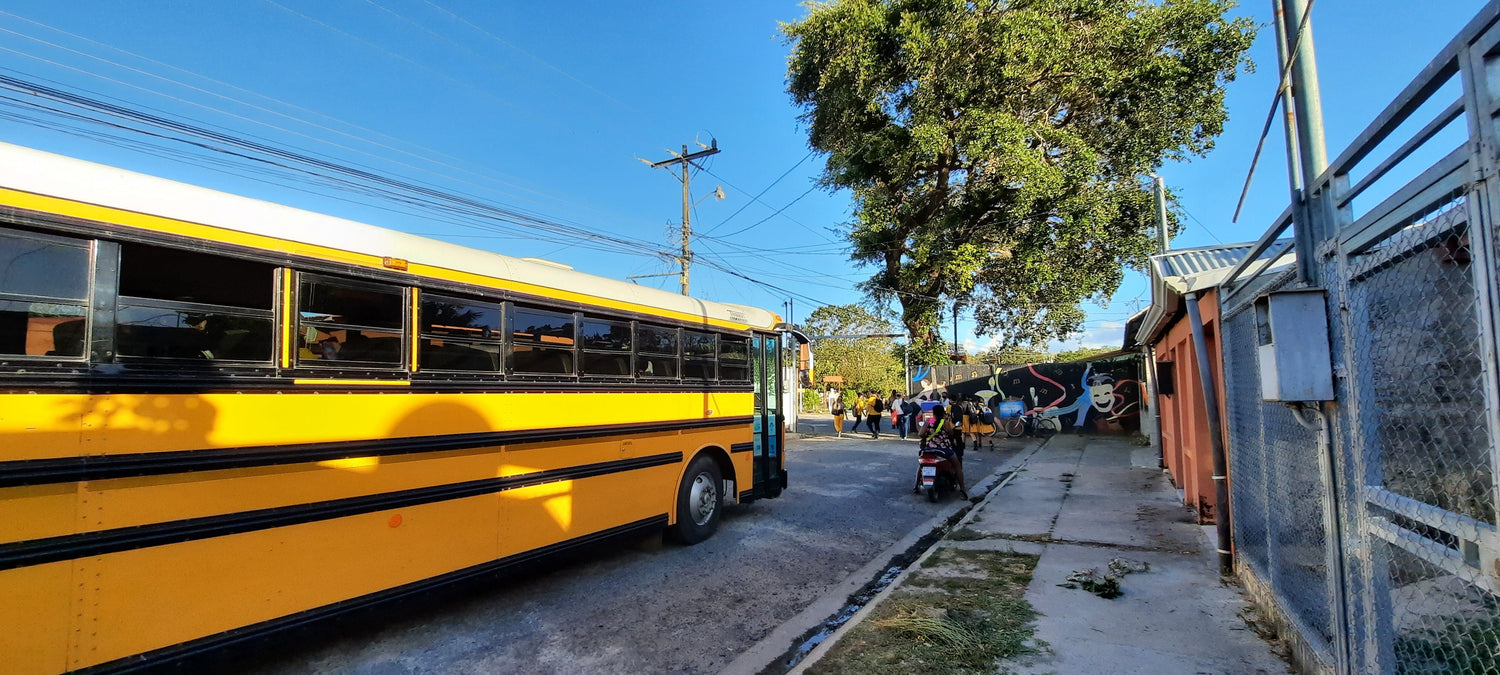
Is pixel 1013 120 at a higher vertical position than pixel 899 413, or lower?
higher

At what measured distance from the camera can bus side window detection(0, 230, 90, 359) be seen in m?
2.84

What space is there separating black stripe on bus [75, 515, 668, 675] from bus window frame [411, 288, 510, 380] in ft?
4.38

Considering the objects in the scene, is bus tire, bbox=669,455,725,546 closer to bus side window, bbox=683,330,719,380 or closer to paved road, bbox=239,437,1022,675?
paved road, bbox=239,437,1022,675

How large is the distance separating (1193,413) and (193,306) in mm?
8692

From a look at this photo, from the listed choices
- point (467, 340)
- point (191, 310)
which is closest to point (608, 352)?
point (467, 340)

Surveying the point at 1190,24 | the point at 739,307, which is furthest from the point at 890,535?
the point at 1190,24

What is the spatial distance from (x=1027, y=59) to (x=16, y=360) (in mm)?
19789

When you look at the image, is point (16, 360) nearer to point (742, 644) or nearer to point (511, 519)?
point (511, 519)

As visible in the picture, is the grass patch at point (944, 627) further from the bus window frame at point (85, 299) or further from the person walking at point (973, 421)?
the person walking at point (973, 421)

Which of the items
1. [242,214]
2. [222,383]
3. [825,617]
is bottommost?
[825,617]

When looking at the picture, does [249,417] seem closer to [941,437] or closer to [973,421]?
[941,437]

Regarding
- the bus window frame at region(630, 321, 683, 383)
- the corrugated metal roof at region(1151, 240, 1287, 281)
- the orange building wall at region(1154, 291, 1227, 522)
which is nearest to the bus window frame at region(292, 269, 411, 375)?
the bus window frame at region(630, 321, 683, 383)

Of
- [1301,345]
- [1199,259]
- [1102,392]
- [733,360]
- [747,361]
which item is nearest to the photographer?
[1301,345]

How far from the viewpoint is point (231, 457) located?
340 cm
